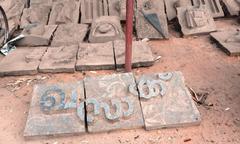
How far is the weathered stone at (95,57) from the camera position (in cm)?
460

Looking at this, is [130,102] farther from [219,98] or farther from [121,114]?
[219,98]

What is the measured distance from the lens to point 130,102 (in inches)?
146

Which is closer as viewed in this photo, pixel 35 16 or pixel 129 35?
pixel 129 35

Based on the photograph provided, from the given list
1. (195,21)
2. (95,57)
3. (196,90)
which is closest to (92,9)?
(95,57)

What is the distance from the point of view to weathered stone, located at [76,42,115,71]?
15.1ft

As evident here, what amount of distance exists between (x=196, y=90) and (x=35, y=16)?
10.0 ft

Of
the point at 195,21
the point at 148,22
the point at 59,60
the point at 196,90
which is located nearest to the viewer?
the point at 196,90

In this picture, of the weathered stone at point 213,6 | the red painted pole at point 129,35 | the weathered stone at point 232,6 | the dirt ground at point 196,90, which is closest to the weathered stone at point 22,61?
the dirt ground at point 196,90

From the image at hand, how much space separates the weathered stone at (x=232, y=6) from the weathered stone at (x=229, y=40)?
61 centimetres

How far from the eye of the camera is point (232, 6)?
19.5ft

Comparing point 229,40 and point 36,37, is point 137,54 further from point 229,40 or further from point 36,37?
point 36,37

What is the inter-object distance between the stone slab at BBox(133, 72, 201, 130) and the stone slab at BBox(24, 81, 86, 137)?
2.22 feet

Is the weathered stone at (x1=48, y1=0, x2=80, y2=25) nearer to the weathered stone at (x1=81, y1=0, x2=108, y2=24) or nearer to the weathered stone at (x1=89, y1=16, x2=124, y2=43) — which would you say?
the weathered stone at (x1=81, y1=0, x2=108, y2=24)

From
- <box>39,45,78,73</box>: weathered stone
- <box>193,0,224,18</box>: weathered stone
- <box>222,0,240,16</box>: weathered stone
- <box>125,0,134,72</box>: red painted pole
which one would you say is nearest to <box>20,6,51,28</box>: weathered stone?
<box>39,45,78,73</box>: weathered stone
